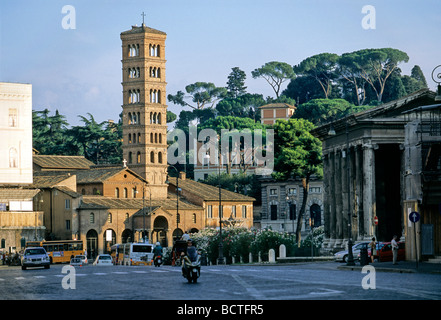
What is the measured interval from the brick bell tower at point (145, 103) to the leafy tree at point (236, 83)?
7118 cm

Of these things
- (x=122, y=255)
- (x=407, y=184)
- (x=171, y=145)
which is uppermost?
(x=171, y=145)

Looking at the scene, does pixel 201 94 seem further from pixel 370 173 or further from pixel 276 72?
pixel 370 173

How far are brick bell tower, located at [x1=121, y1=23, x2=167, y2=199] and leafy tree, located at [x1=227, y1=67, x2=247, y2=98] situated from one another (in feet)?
234

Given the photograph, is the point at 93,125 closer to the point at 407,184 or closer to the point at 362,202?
the point at 362,202

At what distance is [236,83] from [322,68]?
21276mm

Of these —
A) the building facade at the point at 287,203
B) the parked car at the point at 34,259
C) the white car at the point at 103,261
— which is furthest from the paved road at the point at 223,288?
the building facade at the point at 287,203

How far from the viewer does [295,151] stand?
90.5m

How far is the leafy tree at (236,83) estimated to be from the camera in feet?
641

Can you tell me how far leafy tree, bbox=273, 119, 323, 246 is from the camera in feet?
296

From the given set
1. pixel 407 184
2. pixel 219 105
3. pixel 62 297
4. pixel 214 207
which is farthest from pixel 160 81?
pixel 62 297

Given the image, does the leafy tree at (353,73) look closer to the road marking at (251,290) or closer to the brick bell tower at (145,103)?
the brick bell tower at (145,103)

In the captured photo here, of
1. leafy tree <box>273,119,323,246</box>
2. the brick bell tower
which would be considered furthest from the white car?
the brick bell tower
